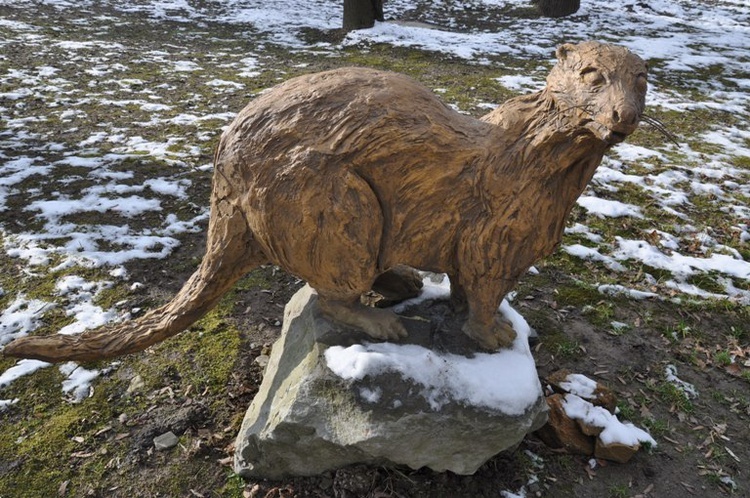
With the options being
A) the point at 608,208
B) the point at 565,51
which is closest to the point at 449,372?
the point at 565,51

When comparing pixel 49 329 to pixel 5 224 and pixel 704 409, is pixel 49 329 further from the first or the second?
pixel 704 409

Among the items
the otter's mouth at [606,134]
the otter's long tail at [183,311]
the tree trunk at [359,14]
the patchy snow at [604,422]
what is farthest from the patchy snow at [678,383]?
the tree trunk at [359,14]

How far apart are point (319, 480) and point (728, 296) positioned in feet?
11.7

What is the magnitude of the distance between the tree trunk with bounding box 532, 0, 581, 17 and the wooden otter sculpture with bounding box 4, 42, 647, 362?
1143 centimetres

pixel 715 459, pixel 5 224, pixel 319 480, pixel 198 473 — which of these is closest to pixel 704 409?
pixel 715 459

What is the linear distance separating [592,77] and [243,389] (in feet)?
8.67

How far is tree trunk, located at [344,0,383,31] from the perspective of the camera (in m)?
10.9

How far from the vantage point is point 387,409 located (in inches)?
97.1

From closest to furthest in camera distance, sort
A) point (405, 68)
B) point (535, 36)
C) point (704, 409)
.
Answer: point (704, 409)
point (405, 68)
point (535, 36)

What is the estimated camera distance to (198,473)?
9.43 feet

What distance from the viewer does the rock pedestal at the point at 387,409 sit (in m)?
2.48

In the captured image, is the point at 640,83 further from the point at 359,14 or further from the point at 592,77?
the point at 359,14

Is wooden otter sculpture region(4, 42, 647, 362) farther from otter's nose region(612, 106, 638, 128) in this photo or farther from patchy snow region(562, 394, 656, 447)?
patchy snow region(562, 394, 656, 447)

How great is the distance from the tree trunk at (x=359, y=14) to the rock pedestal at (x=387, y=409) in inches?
379
